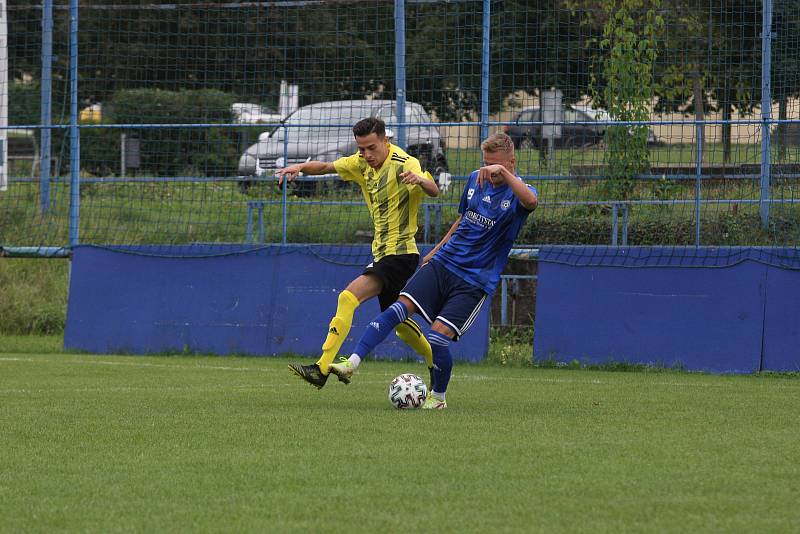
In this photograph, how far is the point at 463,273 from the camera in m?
8.32

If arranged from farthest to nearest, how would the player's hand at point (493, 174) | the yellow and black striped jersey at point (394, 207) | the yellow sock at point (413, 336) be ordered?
the yellow and black striped jersey at point (394, 207), the yellow sock at point (413, 336), the player's hand at point (493, 174)

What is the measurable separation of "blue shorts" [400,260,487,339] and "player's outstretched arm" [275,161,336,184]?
1.21 m

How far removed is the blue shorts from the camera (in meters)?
8.19

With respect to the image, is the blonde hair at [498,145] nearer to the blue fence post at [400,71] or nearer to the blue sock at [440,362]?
the blue sock at [440,362]

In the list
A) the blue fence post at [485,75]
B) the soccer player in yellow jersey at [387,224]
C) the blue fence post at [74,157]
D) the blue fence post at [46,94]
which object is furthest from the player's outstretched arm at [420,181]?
the blue fence post at [46,94]

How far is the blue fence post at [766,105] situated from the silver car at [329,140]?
3.48 m

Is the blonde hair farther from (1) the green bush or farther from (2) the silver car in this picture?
(1) the green bush

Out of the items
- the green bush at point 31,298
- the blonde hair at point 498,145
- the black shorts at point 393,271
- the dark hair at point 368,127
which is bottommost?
the green bush at point 31,298

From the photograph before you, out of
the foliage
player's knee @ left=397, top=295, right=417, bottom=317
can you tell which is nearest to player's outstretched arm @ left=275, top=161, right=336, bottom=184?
player's knee @ left=397, top=295, right=417, bottom=317

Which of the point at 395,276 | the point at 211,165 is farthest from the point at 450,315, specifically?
the point at 211,165

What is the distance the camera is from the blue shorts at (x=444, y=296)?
26.9ft

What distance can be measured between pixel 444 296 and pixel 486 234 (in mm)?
500

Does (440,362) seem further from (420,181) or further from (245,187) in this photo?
(245,187)

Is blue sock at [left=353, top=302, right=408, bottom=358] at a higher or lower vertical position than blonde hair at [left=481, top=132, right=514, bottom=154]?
lower
